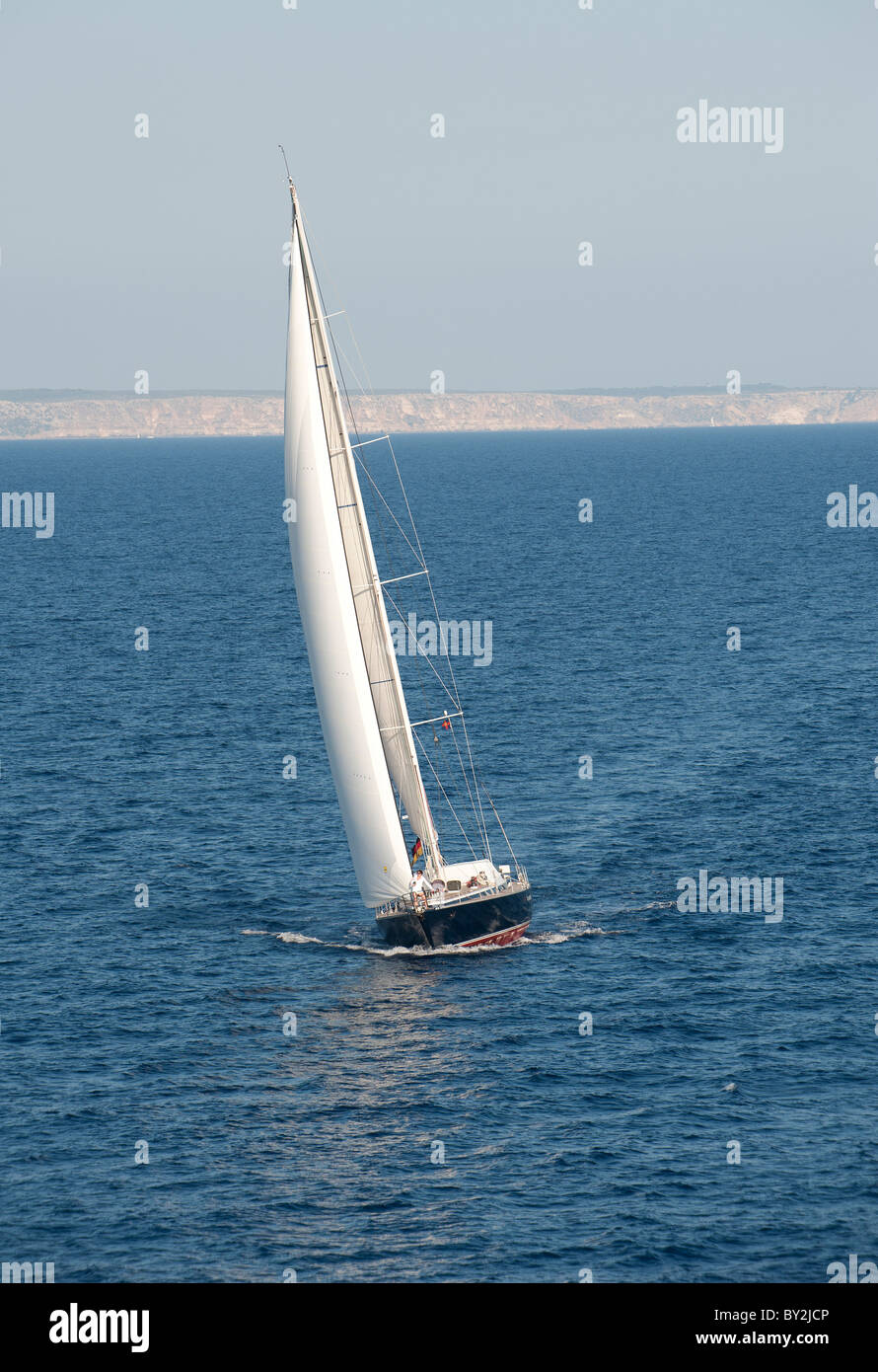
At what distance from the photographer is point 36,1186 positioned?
5109 centimetres

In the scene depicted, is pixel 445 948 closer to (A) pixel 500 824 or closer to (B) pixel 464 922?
(B) pixel 464 922

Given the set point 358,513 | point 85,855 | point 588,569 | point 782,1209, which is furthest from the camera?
point 588,569

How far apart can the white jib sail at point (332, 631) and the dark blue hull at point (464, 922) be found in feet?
4.36

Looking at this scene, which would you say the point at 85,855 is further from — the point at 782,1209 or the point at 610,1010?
the point at 782,1209

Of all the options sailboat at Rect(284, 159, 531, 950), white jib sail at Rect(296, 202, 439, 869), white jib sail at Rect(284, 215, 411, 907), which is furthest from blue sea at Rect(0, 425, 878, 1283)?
white jib sail at Rect(296, 202, 439, 869)

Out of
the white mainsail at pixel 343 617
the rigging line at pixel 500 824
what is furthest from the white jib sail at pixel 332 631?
the rigging line at pixel 500 824

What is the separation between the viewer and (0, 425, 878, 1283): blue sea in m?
48.8

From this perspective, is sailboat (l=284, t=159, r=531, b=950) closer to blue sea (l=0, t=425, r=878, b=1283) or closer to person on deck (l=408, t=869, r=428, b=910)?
person on deck (l=408, t=869, r=428, b=910)

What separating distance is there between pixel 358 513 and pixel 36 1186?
2888 centimetres

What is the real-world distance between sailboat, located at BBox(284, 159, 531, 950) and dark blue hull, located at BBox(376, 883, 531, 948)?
4 cm

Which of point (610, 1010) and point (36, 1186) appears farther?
point (610, 1010)

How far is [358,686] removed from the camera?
68.4 meters

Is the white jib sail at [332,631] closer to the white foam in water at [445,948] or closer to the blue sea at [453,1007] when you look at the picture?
the white foam in water at [445,948]
